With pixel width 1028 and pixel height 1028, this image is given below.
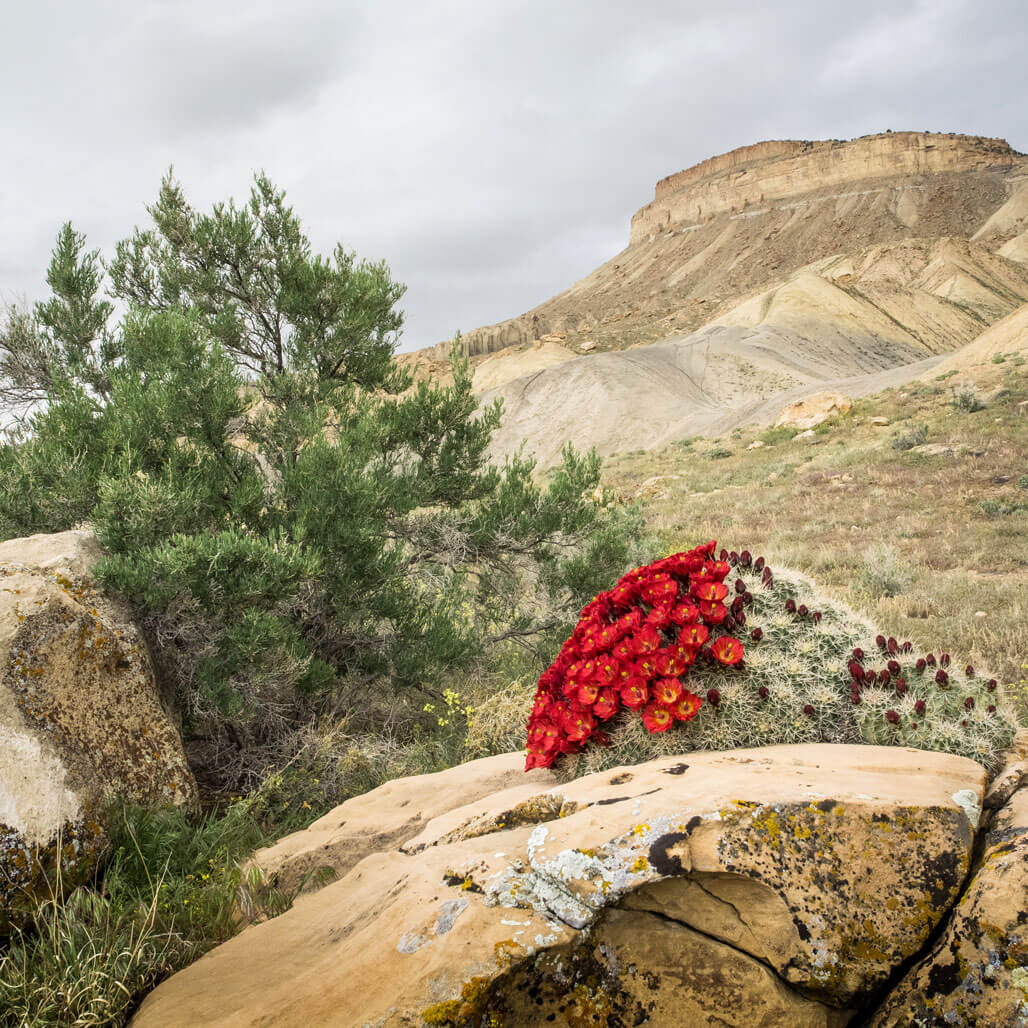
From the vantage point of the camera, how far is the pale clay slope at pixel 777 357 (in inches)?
1250

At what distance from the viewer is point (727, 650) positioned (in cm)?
284

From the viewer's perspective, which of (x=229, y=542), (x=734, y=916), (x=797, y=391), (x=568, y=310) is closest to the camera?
(x=734, y=916)

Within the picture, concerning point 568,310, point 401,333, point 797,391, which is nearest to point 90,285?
point 401,333

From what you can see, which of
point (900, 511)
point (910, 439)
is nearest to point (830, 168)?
point (910, 439)

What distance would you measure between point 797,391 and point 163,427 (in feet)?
93.4

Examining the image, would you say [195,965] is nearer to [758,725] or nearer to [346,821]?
[346,821]

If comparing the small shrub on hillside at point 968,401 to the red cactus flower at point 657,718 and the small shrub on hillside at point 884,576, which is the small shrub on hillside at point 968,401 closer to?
the small shrub on hillside at point 884,576

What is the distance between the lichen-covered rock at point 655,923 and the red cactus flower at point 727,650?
766mm

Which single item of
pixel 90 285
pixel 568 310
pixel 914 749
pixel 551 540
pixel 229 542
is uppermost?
pixel 568 310

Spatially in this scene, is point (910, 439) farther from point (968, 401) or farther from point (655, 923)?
point (655, 923)

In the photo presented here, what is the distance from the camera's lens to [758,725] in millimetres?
2738

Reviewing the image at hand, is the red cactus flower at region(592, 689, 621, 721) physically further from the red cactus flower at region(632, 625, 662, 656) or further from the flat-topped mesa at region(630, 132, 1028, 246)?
the flat-topped mesa at region(630, 132, 1028, 246)

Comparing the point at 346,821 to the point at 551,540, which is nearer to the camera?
the point at 346,821

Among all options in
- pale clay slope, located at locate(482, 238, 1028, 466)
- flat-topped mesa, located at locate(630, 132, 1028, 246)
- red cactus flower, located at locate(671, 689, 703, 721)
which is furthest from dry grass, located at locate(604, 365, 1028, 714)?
flat-topped mesa, located at locate(630, 132, 1028, 246)
